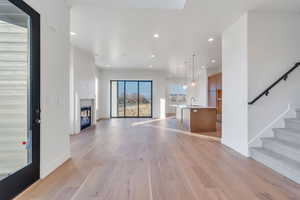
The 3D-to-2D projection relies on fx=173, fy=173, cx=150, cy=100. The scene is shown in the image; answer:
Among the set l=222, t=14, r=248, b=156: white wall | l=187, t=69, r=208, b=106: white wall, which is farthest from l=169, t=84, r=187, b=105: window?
l=222, t=14, r=248, b=156: white wall

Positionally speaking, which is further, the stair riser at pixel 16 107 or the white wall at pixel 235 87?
the white wall at pixel 235 87

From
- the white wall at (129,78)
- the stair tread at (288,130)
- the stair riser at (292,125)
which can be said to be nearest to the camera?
the stair tread at (288,130)

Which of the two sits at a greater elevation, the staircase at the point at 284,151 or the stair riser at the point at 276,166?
the staircase at the point at 284,151

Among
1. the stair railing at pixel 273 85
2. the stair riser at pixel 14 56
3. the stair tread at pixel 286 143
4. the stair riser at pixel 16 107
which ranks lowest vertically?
the stair tread at pixel 286 143

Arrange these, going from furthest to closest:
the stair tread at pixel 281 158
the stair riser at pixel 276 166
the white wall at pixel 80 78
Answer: the white wall at pixel 80 78 < the stair tread at pixel 281 158 < the stair riser at pixel 276 166

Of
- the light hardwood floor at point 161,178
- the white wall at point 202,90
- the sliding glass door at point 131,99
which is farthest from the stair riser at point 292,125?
the sliding glass door at point 131,99

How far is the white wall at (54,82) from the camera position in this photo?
259cm

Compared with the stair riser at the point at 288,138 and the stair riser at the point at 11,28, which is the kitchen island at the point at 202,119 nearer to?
the stair riser at the point at 288,138

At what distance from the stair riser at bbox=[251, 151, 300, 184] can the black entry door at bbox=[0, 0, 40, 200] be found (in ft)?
12.0

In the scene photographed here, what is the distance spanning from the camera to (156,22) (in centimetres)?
408

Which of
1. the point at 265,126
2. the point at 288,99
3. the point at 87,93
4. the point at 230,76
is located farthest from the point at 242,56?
the point at 87,93

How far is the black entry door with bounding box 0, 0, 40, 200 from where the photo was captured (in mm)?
2174

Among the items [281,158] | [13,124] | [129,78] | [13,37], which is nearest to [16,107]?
[13,124]

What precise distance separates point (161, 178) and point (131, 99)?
8.51 meters
